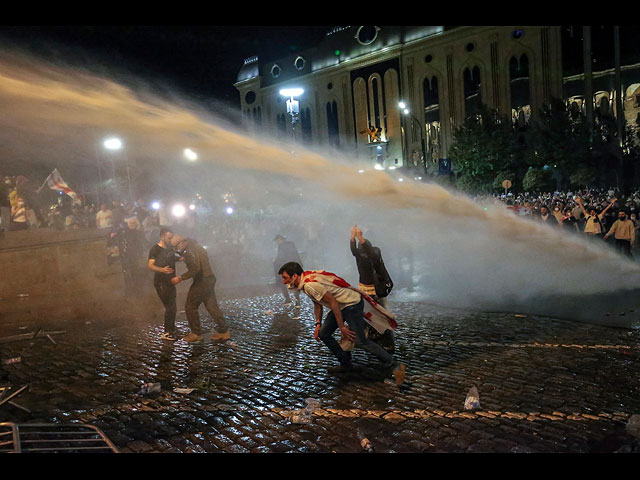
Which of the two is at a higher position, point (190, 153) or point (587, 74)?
point (587, 74)

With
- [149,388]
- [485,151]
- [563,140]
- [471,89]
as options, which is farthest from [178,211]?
[471,89]

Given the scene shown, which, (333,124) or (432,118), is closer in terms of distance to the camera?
(432,118)

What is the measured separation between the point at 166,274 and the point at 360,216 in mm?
14525

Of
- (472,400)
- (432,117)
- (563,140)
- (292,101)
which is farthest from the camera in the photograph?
(432,117)

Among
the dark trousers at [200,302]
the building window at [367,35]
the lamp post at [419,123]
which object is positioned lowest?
the dark trousers at [200,302]

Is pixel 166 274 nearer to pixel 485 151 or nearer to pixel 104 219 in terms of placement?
pixel 104 219

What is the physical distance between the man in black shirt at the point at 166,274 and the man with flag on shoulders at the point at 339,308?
3224mm

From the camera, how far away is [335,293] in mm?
5871

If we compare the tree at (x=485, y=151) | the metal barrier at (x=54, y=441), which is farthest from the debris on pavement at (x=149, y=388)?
the tree at (x=485, y=151)

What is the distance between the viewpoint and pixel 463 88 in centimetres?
4500

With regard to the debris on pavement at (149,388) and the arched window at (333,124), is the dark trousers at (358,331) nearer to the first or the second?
the debris on pavement at (149,388)

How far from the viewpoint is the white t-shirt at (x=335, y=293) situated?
18.9ft

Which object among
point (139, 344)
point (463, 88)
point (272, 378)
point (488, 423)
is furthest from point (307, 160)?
point (463, 88)

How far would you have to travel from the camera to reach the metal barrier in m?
3.86
